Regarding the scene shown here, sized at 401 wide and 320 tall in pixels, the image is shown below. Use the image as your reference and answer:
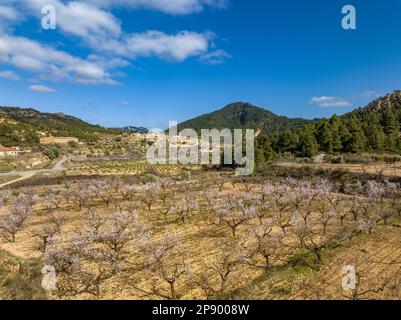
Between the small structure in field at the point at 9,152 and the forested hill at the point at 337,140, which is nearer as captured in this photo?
the forested hill at the point at 337,140

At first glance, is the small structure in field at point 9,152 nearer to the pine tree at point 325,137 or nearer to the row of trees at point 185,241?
the row of trees at point 185,241

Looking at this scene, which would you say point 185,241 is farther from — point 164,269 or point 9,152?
point 9,152

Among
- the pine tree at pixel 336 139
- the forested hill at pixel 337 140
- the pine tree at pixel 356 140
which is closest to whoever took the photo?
the pine tree at pixel 356 140

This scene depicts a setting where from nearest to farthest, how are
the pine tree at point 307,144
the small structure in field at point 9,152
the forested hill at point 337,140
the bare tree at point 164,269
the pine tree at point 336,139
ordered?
the bare tree at point 164,269 < the pine tree at point 307,144 < the forested hill at point 337,140 < the pine tree at point 336,139 < the small structure in field at point 9,152

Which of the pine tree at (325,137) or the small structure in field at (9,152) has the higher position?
the pine tree at (325,137)

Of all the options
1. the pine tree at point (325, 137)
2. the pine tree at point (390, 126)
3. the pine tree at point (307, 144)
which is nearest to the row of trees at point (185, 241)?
the pine tree at point (307, 144)

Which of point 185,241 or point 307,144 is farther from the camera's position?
point 307,144

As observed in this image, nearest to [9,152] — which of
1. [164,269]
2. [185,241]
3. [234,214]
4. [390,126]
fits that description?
[234,214]

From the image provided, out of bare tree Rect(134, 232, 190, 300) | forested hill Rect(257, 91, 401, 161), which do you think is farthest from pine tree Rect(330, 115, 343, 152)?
bare tree Rect(134, 232, 190, 300)

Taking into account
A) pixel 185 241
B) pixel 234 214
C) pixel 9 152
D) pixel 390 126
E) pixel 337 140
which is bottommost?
pixel 185 241

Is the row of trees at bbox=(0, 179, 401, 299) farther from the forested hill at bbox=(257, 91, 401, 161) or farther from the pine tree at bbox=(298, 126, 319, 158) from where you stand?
the forested hill at bbox=(257, 91, 401, 161)

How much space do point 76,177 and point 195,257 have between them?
173 feet
